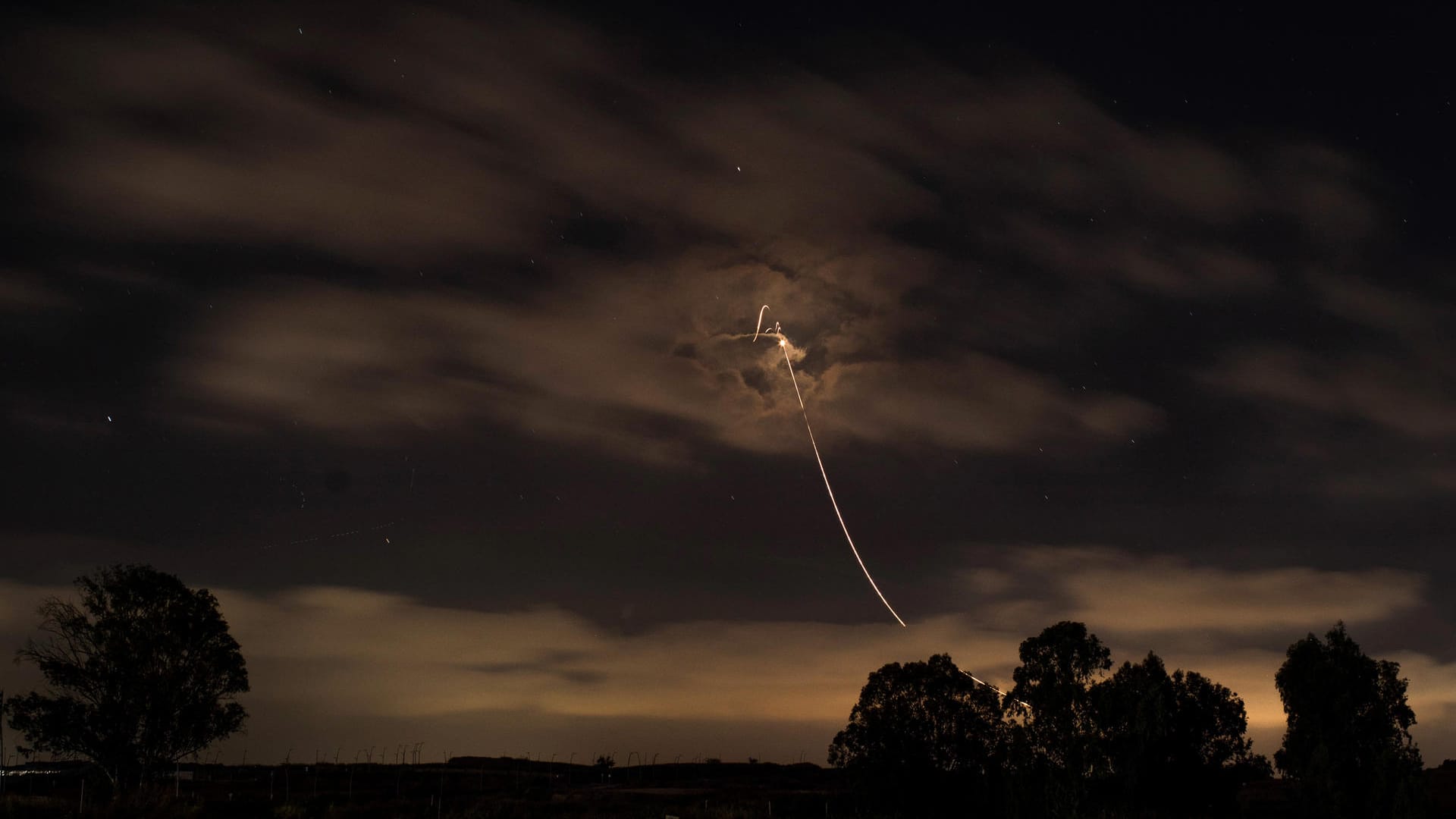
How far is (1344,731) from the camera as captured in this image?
197 ft

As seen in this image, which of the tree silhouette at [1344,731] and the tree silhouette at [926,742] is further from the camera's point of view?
the tree silhouette at [926,742]

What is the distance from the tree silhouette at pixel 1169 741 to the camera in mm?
64750

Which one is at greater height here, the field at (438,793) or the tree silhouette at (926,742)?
the tree silhouette at (926,742)

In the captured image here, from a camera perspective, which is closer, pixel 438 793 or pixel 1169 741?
pixel 1169 741

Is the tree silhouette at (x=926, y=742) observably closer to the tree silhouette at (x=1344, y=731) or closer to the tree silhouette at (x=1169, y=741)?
the tree silhouette at (x=1169, y=741)

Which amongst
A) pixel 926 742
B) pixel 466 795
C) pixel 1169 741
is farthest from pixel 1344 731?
pixel 466 795

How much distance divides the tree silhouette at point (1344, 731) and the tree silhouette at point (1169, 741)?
20.3 ft

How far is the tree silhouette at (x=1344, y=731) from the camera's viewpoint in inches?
2258

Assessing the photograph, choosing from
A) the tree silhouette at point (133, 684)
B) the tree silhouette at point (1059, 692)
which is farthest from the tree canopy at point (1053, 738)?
the tree silhouette at point (133, 684)

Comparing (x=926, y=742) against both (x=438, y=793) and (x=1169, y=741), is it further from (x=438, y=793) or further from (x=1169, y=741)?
(x=438, y=793)

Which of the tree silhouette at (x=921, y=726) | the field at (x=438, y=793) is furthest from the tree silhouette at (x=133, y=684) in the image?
the tree silhouette at (x=921, y=726)

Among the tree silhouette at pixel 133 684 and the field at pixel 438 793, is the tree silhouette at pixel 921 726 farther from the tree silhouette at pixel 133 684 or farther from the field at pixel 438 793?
the tree silhouette at pixel 133 684

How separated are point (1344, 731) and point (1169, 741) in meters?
9.97

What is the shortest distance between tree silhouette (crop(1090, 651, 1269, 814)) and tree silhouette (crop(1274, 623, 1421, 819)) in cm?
618
